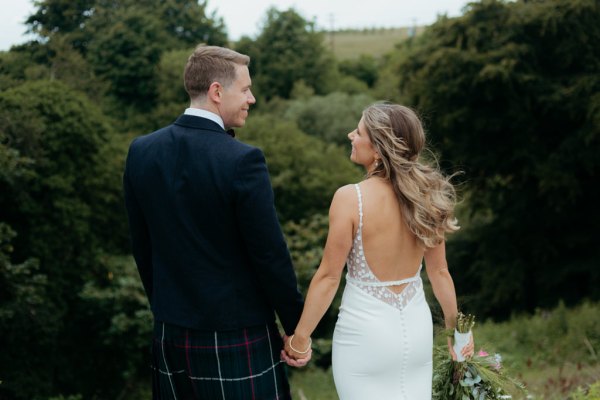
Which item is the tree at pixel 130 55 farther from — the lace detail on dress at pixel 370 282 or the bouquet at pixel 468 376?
the lace detail on dress at pixel 370 282

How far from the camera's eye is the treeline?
1692 centimetres

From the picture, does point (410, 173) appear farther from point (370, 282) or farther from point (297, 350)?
point (297, 350)

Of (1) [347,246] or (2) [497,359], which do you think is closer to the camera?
(1) [347,246]

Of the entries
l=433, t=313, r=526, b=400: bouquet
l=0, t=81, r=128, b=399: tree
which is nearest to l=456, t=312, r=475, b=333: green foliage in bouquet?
l=433, t=313, r=526, b=400: bouquet

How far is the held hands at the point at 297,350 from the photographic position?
3648 mm

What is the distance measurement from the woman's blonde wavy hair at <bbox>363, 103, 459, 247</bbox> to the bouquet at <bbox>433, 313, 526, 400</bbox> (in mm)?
670

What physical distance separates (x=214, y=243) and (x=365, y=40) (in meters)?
78.8

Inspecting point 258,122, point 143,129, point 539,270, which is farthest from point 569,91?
point 143,129

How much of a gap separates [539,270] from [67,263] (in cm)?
1386

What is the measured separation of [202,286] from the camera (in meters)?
3.49

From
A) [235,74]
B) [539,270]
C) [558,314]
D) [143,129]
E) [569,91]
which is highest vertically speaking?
[235,74]

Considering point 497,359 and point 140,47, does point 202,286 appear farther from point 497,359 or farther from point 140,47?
point 140,47

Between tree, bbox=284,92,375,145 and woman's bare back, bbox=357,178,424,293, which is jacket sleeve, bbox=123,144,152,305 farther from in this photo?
tree, bbox=284,92,375,145

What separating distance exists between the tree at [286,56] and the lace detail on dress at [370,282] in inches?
1546
